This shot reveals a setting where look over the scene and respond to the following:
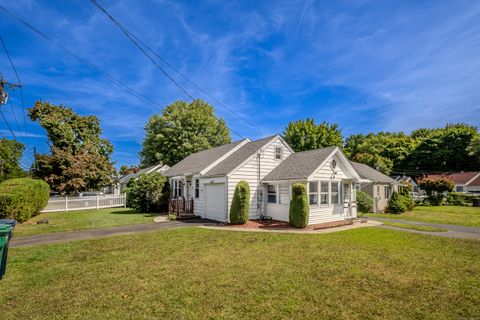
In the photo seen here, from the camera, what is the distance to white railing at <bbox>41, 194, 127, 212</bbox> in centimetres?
2215

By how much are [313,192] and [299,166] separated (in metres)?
1.84

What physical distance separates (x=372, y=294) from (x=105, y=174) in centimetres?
2786

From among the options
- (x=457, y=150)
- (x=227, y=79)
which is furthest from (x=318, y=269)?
(x=457, y=150)

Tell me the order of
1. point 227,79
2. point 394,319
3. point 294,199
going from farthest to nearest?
point 227,79, point 294,199, point 394,319

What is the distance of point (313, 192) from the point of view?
14.6m

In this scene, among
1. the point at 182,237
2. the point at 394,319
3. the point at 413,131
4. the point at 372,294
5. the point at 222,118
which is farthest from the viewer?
the point at 413,131

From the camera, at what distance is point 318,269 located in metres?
6.66

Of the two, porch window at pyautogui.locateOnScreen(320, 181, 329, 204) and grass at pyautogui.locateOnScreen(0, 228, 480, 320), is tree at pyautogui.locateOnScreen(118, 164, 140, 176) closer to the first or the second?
porch window at pyautogui.locateOnScreen(320, 181, 329, 204)

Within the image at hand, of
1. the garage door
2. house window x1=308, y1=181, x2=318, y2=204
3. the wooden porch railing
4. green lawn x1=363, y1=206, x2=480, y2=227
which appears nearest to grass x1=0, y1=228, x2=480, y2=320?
house window x1=308, y1=181, x2=318, y2=204

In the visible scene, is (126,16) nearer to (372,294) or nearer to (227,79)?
(227,79)

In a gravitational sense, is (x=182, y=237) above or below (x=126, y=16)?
below

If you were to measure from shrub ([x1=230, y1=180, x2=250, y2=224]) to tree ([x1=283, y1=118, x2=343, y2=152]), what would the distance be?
2615cm

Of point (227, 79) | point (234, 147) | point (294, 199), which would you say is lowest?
point (294, 199)

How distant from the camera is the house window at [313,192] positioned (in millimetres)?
14516
